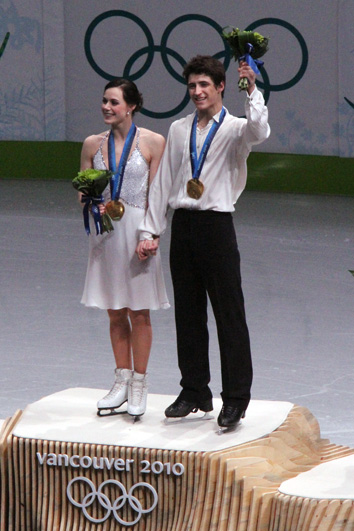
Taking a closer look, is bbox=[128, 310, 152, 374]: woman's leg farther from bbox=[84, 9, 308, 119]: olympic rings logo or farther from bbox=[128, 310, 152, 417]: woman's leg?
bbox=[84, 9, 308, 119]: olympic rings logo

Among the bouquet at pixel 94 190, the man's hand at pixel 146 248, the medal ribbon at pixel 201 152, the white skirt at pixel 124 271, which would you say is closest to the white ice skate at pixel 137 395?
the white skirt at pixel 124 271

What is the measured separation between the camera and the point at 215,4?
12867 millimetres

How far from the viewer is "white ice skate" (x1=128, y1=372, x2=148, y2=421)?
445cm

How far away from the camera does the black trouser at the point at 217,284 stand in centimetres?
422

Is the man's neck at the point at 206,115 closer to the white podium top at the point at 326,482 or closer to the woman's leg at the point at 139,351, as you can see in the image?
the woman's leg at the point at 139,351

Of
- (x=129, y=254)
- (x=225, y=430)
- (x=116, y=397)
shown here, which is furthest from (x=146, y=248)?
(x=225, y=430)

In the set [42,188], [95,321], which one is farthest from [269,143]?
[95,321]

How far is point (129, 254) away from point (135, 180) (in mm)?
317

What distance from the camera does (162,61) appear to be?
13.2 metres

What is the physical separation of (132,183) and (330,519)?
5.32 feet

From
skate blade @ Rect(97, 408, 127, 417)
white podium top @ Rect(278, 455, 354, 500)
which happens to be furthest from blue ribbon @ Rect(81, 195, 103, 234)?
white podium top @ Rect(278, 455, 354, 500)

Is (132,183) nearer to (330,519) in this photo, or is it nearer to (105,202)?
(105,202)

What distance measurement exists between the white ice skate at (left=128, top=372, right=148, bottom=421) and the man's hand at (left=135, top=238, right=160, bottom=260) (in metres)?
0.55

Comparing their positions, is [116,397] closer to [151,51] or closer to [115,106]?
[115,106]
